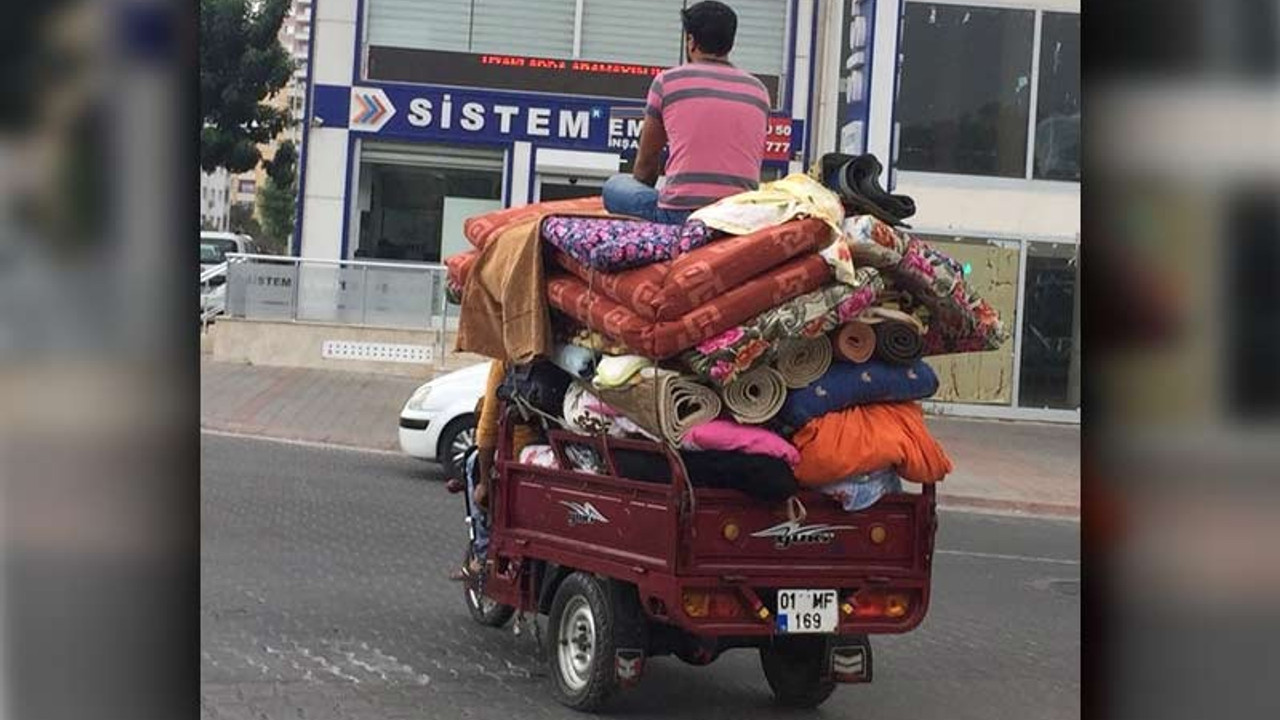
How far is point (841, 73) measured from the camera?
2108cm

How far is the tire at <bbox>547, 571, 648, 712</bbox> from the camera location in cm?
554

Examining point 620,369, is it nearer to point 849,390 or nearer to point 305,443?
point 849,390

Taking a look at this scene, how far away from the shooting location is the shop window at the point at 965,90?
65.8 ft

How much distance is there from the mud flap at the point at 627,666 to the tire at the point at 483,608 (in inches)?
55.6

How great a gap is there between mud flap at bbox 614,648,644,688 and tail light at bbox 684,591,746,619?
0.45 metres

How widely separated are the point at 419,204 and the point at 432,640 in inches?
619

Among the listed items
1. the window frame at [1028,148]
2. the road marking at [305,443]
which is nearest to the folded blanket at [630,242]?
the road marking at [305,443]

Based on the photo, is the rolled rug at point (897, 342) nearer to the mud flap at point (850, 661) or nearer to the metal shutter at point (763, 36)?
the mud flap at point (850, 661)

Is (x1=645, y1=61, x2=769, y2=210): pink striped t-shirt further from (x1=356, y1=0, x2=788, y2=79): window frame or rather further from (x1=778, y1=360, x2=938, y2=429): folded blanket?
(x1=356, y1=0, x2=788, y2=79): window frame

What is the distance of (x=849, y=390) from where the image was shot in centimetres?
530

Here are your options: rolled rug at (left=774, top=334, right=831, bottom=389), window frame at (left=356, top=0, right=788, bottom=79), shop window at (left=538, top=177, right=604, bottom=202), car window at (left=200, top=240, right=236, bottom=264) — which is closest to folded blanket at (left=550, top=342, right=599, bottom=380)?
rolled rug at (left=774, top=334, right=831, bottom=389)
